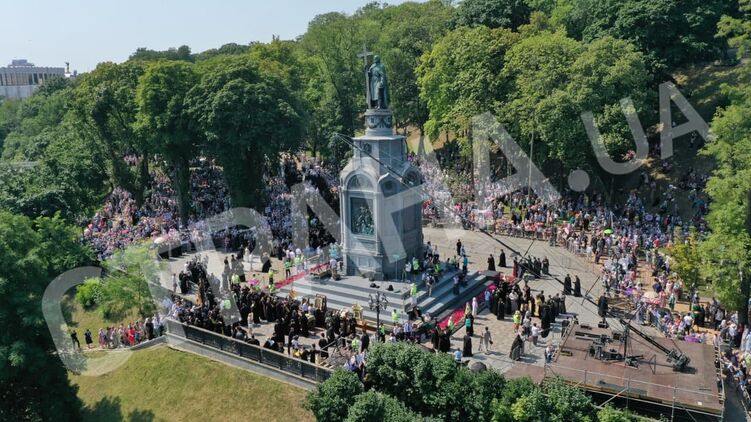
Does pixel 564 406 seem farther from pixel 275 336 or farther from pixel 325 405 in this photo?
pixel 275 336

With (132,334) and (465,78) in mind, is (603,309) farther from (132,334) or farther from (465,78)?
(465,78)

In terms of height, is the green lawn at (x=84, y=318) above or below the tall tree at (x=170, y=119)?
below

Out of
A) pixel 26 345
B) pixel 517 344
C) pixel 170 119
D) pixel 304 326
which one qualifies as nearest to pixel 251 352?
pixel 304 326

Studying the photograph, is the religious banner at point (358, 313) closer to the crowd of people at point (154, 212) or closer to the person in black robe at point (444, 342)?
the person in black robe at point (444, 342)

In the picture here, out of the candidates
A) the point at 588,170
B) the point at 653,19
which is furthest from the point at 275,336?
the point at 653,19

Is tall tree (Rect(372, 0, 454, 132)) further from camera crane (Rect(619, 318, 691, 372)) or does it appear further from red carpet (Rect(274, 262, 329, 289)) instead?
camera crane (Rect(619, 318, 691, 372))

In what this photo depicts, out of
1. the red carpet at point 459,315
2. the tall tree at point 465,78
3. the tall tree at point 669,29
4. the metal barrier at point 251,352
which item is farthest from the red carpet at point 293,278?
the tall tree at point 669,29

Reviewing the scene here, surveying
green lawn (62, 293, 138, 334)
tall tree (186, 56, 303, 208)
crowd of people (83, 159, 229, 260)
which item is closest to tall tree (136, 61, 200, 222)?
tall tree (186, 56, 303, 208)
